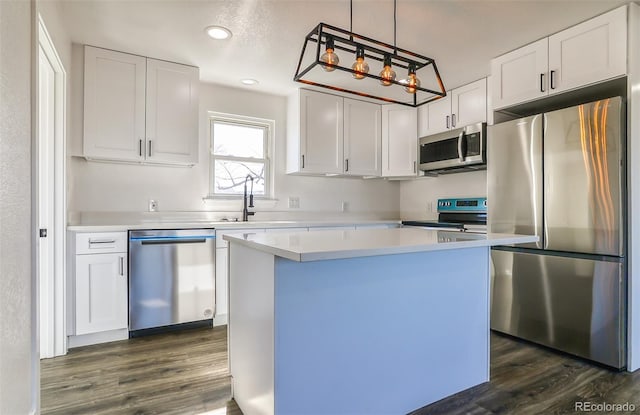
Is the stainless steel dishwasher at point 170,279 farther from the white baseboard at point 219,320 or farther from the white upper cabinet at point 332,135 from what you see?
the white upper cabinet at point 332,135

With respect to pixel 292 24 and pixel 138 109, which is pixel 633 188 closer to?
pixel 292 24

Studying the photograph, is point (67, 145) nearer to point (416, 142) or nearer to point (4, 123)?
point (4, 123)

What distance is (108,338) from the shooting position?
2752 mm

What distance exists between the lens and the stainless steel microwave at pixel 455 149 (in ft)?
11.1

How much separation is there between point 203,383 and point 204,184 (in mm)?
2096

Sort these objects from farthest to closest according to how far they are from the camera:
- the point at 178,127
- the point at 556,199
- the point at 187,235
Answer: the point at 178,127 < the point at 187,235 < the point at 556,199

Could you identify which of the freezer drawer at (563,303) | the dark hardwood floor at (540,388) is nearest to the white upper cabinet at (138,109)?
the dark hardwood floor at (540,388)

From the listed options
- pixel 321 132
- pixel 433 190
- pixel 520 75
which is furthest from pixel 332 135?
pixel 520 75

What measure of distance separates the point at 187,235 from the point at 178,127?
1.05 m

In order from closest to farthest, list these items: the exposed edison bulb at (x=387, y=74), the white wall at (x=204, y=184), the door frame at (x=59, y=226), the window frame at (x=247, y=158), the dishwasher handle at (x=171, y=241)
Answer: the exposed edison bulb at (x=387, y=74), the door frame at (x=59, y=226), the dishwasher handle at (x=171, y=241), the white wall at (x=204, y=184), the window frame at (x=247, y=158)

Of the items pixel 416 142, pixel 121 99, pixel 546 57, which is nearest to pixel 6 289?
pixel 121 99

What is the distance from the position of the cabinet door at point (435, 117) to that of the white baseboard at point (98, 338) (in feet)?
12.0

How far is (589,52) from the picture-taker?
7.95ft

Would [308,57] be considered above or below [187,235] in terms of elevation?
above
